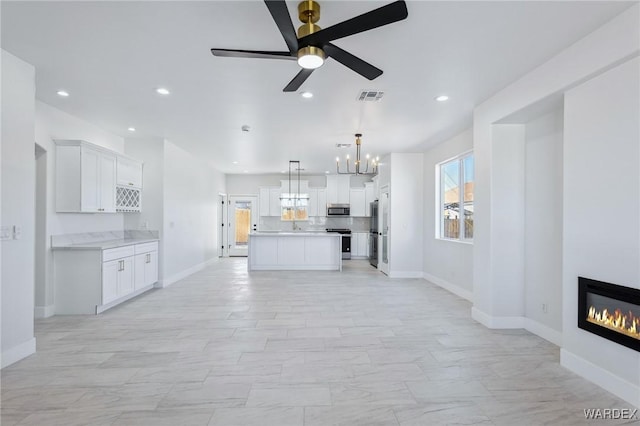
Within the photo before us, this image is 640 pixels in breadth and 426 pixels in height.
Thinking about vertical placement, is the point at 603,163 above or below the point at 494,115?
below

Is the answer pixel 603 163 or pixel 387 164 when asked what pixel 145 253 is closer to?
pixel 387 164

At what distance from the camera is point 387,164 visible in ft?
23.2

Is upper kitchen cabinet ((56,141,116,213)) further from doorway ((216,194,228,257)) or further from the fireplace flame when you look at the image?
the fireplace flame

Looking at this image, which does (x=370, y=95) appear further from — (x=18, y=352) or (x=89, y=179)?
(x=18, y=352)

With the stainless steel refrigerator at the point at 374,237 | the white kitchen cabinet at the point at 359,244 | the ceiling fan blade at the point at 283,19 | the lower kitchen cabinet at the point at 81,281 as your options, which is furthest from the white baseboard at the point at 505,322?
the white kitchen cabinet at the point at 359,244

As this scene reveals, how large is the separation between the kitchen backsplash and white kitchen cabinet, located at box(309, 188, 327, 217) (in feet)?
1.19

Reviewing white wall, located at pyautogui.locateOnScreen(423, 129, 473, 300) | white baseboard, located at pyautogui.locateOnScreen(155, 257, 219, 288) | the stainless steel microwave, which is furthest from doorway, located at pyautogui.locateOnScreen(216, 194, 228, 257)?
white wall, located at pyautogui.locateOnScreen(423, 129, 473, 300)

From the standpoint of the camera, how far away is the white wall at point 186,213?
19.8 feet

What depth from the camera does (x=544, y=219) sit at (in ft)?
11.4

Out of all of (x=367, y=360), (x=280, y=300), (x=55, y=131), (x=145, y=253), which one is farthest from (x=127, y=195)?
(x=367, y=360)

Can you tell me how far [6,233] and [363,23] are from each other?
3426 millimetres

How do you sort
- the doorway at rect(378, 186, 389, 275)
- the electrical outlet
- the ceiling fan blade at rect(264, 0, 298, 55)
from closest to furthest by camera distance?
the ceiling fan blade at rect(264, 0, 298, 55)
the electrical outlet
the doorway at rect(378, 186, 389, 275)

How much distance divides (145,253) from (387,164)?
513cm

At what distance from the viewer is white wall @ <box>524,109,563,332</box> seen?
3.28m
